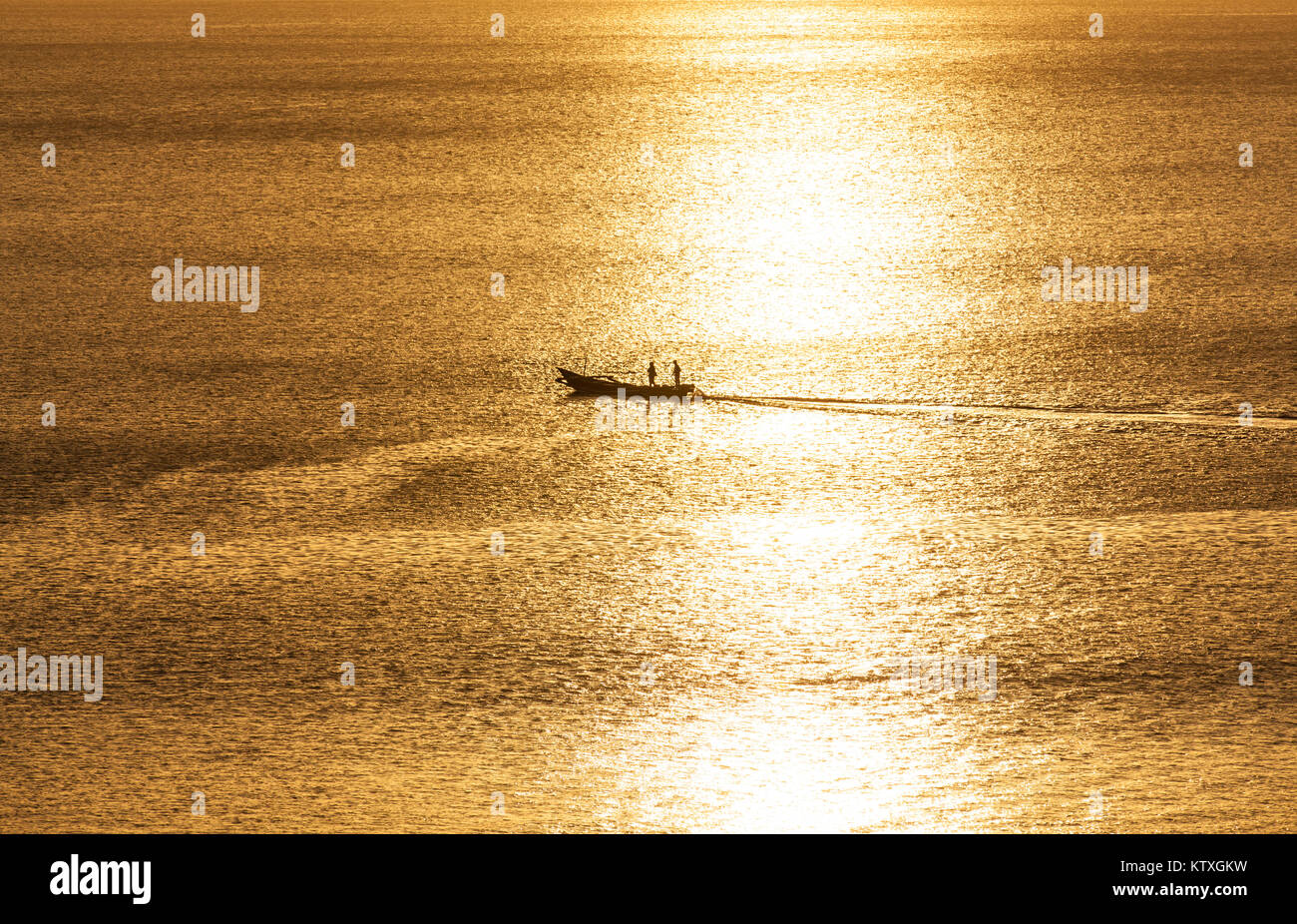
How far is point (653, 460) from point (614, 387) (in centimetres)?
70

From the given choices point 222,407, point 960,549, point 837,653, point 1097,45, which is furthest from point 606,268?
point 1097,45

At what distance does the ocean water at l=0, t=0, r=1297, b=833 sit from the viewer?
372 centimetres

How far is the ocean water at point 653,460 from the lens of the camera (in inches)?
147

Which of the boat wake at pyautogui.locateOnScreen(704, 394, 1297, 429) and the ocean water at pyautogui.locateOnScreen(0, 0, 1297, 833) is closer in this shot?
the ocean water at pyautogui.locateOnScreen(0, 0, 1297, 833)

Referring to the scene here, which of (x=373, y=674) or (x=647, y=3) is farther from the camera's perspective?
(x=647, y=3)

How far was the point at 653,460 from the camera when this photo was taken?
18.2 ft

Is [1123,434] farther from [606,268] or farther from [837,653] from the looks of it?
[606,268]

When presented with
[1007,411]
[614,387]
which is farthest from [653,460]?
[1007,411]

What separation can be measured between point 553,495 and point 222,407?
137 cm

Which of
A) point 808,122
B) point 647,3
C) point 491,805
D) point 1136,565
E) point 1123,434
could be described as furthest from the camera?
point 647,3

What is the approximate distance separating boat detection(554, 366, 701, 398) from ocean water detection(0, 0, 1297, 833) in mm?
108

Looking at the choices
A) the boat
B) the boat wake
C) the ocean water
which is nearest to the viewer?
the ocean water

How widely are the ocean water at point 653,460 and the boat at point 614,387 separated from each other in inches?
4.3

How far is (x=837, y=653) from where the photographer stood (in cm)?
423
